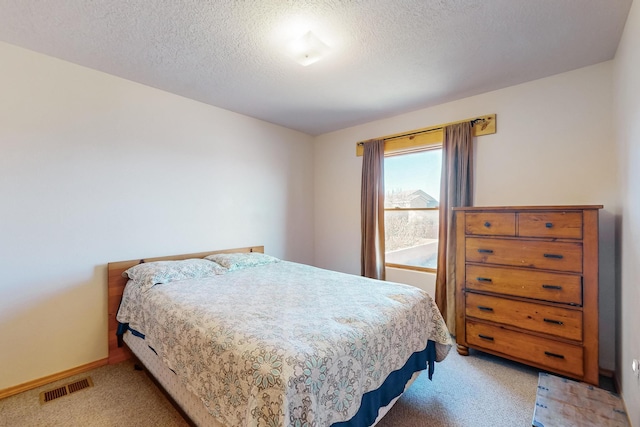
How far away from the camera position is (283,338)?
1.28 meters

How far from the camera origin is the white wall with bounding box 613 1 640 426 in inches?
60.9

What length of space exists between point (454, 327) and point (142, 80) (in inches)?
152

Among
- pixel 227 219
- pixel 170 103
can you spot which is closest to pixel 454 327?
pixel 227 219

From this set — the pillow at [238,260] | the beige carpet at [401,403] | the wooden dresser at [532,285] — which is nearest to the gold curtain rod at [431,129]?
the wooden dresser at [532,285]

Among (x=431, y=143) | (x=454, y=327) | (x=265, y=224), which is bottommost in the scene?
(x=454, y=327)

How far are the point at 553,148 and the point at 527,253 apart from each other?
1.04 m

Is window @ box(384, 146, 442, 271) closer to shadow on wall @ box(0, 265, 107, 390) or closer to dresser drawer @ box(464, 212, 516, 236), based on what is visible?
dresser drawer @ box(464, 212, 516, 236)

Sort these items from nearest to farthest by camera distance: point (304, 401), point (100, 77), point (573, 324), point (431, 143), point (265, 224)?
1. point (304, 401)
2. point (573, 324)
3. point (100, 77)
4. point (431, 143)
5. point (265, 224)

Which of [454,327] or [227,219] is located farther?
[227,219]

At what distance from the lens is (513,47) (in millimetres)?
2031

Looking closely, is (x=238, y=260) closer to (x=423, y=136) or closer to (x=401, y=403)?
(x=401, y=403)

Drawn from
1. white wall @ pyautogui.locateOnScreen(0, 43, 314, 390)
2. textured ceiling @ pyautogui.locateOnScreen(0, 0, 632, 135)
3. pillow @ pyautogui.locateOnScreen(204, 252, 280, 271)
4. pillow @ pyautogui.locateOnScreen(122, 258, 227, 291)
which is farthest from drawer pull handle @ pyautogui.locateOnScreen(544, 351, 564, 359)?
white wall @ pyautogui.locateOnScreen(0, 43, 314, 390)

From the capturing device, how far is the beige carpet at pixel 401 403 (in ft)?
5.68

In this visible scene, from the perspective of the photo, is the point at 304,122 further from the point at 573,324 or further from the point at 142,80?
the point at 573,324
